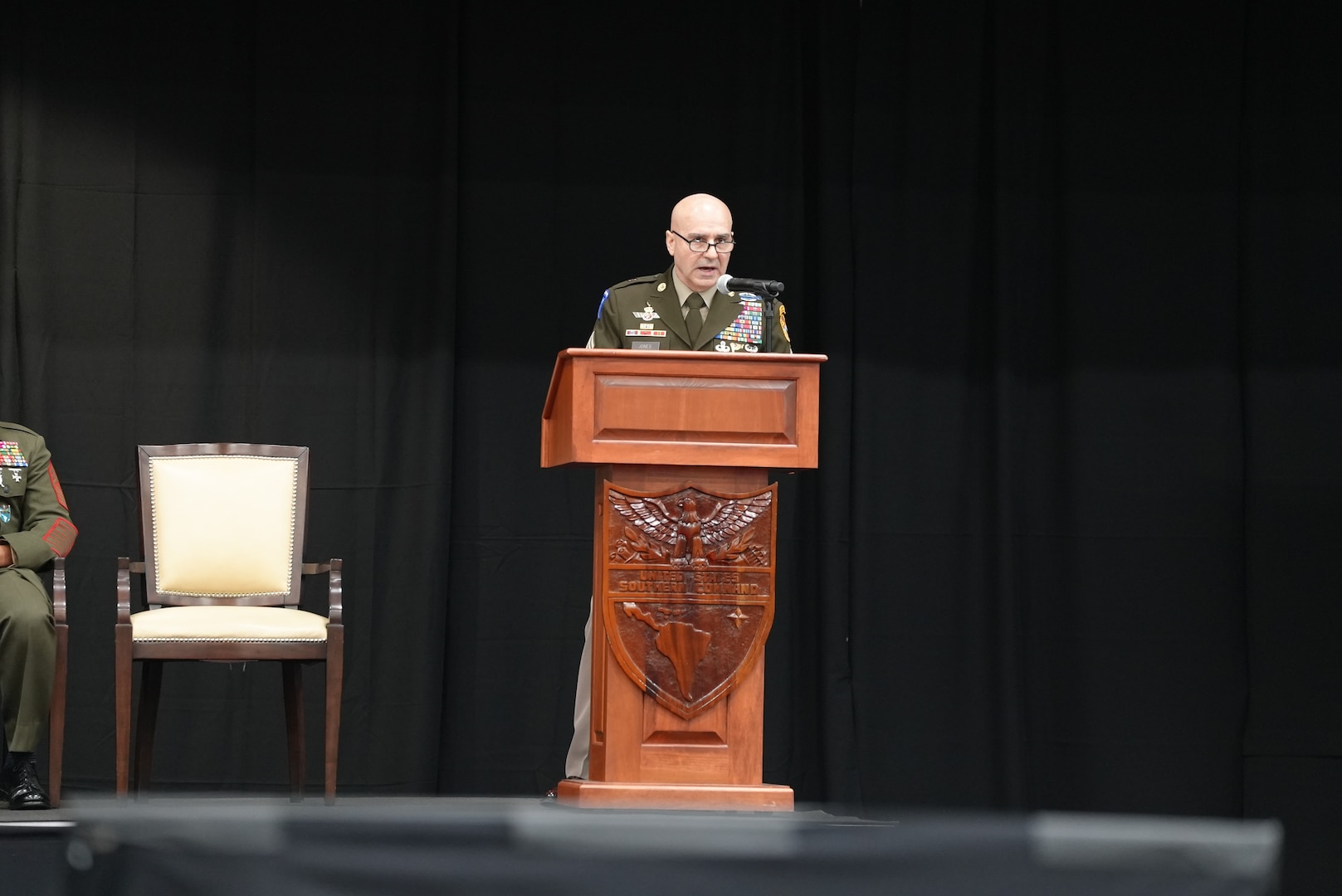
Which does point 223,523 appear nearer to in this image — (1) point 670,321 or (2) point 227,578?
(2) point 227,578

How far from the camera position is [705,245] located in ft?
12.0

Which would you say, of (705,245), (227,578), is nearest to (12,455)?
(227,578)

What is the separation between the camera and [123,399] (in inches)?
189

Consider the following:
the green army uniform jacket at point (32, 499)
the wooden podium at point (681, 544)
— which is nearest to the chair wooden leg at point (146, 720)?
the green army uniform jacket at point (32, 499)

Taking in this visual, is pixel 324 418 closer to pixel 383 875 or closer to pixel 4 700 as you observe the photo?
pixel 4 700

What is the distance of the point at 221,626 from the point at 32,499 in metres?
0.68

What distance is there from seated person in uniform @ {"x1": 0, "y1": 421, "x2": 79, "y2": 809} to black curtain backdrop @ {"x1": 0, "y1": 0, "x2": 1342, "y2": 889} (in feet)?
2.43

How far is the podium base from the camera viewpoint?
10.2 ft

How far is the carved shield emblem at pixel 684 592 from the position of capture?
321 centimetres

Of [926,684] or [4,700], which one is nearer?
[4,700]

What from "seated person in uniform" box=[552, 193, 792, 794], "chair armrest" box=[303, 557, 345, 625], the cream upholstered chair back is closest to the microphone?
"seated person in uniform" box=[552, 193, 792, 794]

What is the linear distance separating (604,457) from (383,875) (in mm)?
2262

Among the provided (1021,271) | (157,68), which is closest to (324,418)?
(157,68)

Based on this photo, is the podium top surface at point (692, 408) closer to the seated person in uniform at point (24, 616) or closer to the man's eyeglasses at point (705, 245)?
the man's eyeglasses at point (705, 245)
